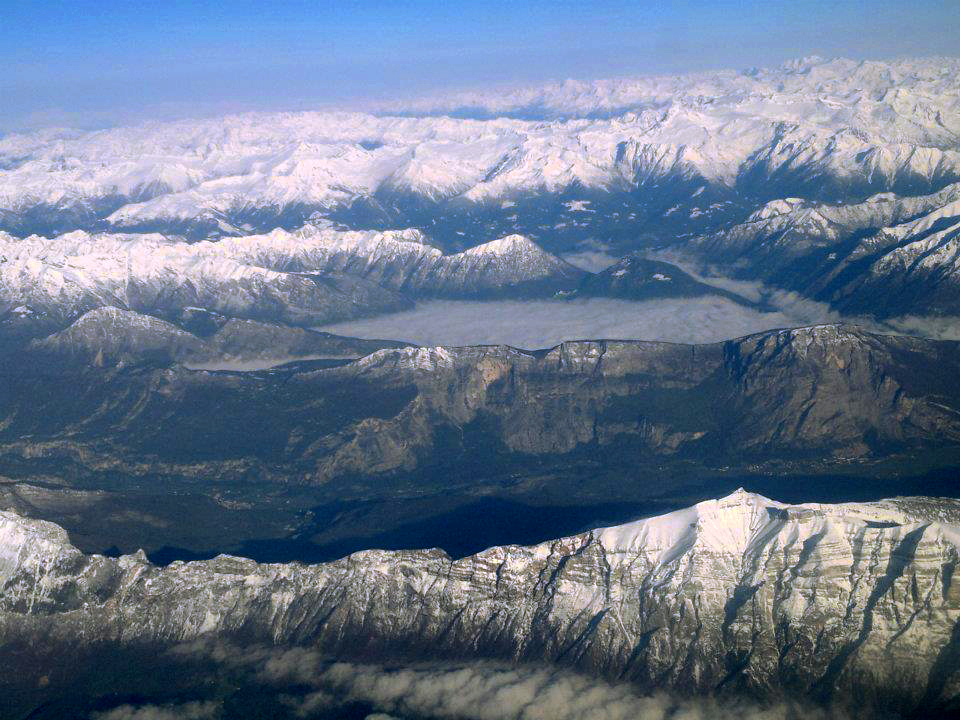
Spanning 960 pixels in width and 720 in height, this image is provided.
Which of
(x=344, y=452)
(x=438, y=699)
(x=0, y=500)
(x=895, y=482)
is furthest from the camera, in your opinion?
(x=344, y=452)

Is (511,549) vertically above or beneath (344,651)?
above

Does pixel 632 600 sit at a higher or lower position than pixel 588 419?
higher

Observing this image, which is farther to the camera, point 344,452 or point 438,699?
point 344,452

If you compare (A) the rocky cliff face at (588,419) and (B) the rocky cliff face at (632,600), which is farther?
(A) the rocky cliff face at (588,419)

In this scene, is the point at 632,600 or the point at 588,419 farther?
A: the point at 588,419

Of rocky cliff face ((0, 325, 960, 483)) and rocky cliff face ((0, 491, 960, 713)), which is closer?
rocky cliff face ((0, 491, 960, 713))

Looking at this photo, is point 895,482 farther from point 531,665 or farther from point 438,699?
point 438,699

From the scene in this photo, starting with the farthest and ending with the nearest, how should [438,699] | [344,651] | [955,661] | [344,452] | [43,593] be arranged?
[344,452], [43,593], [344,651], [438,699], [955,661]

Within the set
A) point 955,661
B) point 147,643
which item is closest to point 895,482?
point 955,661
